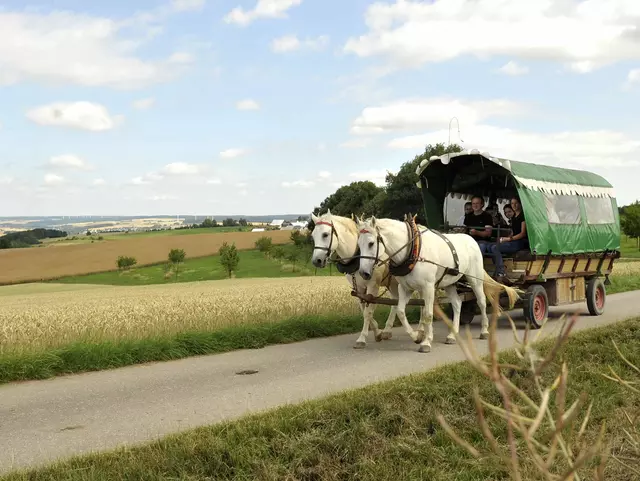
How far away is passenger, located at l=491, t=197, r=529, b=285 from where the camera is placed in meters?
12.2

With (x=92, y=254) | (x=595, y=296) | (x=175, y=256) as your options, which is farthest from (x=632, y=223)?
(x=92, y=254)

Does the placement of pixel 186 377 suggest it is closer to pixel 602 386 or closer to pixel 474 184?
pixel 602 386

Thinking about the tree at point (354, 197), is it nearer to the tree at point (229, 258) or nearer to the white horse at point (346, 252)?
the tree at point (229, 258)

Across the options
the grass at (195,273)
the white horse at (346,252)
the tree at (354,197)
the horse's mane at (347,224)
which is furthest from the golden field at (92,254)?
the horse's mane at (347,224)

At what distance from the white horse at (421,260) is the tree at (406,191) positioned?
38.8 meters

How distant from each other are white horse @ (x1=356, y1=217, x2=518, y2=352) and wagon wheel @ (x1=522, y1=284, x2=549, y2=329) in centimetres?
110

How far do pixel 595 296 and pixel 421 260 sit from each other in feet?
20.6

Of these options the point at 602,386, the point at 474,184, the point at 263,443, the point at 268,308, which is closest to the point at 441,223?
the point at 474,184

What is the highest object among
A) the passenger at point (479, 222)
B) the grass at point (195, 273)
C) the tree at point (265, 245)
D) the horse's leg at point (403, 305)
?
the passenger at point (479, 222)

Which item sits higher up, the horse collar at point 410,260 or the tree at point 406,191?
the tree at point 406,191

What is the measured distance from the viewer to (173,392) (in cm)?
734

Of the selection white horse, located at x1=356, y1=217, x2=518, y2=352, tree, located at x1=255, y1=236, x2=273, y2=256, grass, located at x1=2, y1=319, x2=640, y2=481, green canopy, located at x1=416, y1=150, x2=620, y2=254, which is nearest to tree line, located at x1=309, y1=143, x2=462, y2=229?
tree, located at x1=255, y1=236, x2=273, y2=256

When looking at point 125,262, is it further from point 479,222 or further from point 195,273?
point 479,222

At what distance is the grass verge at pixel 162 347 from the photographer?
8406 mm
